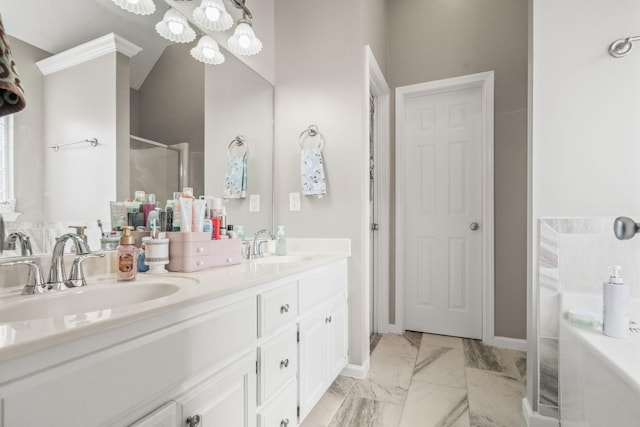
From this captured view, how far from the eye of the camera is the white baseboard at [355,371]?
2.10 m

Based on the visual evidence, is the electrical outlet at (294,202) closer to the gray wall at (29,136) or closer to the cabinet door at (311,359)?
the cabinet door at (311,359)

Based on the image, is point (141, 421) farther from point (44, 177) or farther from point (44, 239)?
point (44, 177)

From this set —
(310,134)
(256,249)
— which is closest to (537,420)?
(256,249)

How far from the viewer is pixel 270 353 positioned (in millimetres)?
1210

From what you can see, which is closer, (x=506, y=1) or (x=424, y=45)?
(x=506, y=1)

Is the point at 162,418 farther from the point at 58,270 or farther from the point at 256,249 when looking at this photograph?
the point at 256,249

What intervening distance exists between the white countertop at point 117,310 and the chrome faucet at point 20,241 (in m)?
0.12

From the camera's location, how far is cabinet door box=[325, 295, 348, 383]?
1.78m

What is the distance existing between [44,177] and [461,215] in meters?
2.75

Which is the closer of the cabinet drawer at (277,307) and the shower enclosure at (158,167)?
the cabinet drawer at (277,307)

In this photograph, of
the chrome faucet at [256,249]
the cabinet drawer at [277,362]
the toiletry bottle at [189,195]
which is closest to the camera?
the cabinet drawer at [277,362]

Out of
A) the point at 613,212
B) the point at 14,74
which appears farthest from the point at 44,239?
the point at 613,212

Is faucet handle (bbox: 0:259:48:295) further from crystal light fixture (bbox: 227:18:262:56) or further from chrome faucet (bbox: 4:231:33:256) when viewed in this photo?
crystal light fixture (bbox: 227:18:262:56)

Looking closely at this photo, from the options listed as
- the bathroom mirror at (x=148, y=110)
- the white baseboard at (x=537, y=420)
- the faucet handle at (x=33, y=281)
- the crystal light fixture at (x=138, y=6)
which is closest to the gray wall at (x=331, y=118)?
the bathroom mirror at (x=148, y=110)
